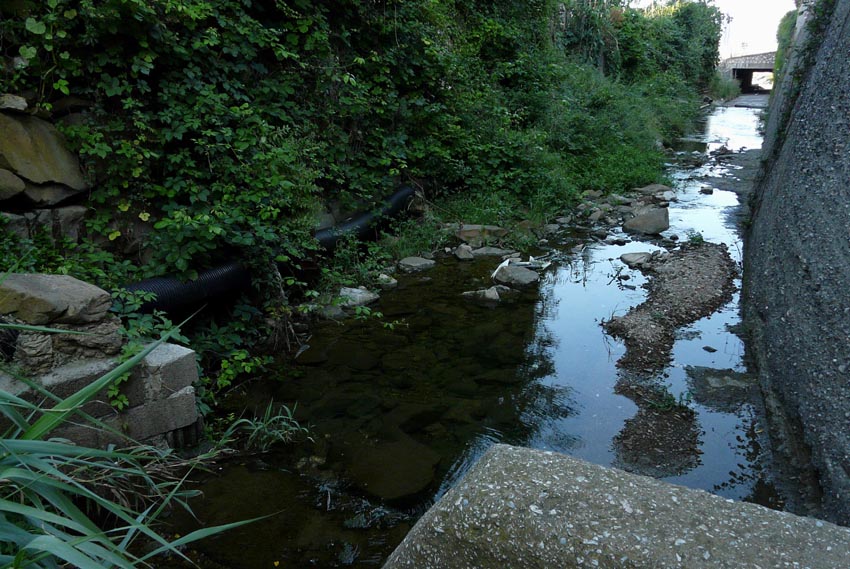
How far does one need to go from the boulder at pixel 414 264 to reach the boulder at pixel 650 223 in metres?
3.04

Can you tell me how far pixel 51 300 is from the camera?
3.19 meters

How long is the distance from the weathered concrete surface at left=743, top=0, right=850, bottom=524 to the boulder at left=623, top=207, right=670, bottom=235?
183 cm

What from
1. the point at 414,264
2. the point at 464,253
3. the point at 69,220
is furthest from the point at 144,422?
the point at 464,253

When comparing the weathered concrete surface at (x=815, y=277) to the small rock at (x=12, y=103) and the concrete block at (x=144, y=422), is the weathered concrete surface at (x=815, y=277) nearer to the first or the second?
the concrete block at (x=144, y=422)

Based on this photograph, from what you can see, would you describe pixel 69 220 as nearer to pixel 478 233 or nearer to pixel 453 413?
pixel 453 413

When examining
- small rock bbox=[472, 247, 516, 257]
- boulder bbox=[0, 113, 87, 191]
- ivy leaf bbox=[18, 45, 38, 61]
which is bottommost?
small rock bbox=[472, 247, 516, 257]

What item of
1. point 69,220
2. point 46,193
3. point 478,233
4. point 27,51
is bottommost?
point 478,233

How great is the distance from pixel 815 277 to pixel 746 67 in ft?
116

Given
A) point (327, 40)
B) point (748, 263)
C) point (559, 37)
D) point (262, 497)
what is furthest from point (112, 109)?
point (559, 37)

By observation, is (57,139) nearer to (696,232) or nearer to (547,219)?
(547,219)

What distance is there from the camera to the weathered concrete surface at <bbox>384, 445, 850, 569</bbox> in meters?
1.89

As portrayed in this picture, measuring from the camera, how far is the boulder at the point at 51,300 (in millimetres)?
3109

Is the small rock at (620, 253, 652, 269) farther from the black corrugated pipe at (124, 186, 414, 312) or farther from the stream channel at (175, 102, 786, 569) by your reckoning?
the black corrugated pipe at (124, 186, 414, 312)

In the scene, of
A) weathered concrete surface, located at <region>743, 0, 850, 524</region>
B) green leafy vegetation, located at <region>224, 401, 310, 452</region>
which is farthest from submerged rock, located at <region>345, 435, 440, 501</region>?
weathered concrete surface, located at <region>743, 0, 850, 524</region>
